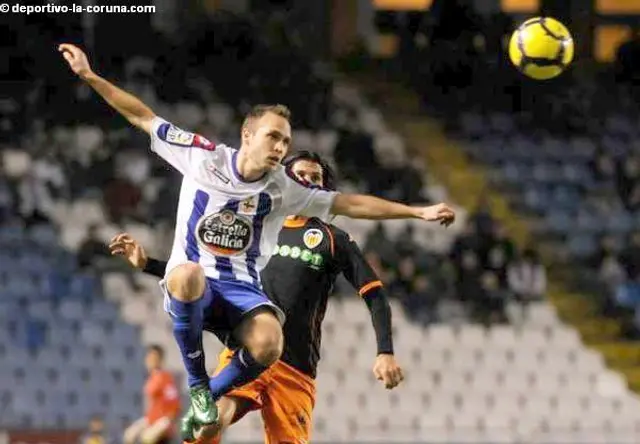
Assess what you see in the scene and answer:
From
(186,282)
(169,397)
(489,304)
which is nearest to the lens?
(186,282)

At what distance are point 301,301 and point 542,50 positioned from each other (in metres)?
2.63

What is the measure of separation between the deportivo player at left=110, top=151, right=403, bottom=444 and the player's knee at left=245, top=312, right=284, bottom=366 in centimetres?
50

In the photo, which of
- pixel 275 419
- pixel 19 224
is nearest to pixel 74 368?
pixel 19 224

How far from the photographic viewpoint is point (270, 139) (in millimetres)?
7594

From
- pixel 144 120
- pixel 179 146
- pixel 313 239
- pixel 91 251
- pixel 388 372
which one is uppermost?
pixel 144 120

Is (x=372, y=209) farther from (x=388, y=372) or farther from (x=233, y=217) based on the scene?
(x=388, y=372)

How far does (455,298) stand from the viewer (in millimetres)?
16781

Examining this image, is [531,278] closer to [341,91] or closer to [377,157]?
[377,157]

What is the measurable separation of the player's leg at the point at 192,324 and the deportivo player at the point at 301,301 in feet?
1.49

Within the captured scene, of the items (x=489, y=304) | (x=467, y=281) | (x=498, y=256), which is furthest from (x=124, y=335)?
(x=498, y=256)

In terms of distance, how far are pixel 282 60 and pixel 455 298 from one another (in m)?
3.51

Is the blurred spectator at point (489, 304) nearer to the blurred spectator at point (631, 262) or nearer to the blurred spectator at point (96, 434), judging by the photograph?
the blurred spectator at point (631, 262)

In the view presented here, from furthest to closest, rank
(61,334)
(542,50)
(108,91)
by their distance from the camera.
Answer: (61,334) → (542,50) → (108,91)

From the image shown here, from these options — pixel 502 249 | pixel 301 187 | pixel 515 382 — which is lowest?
pixel 515 382
